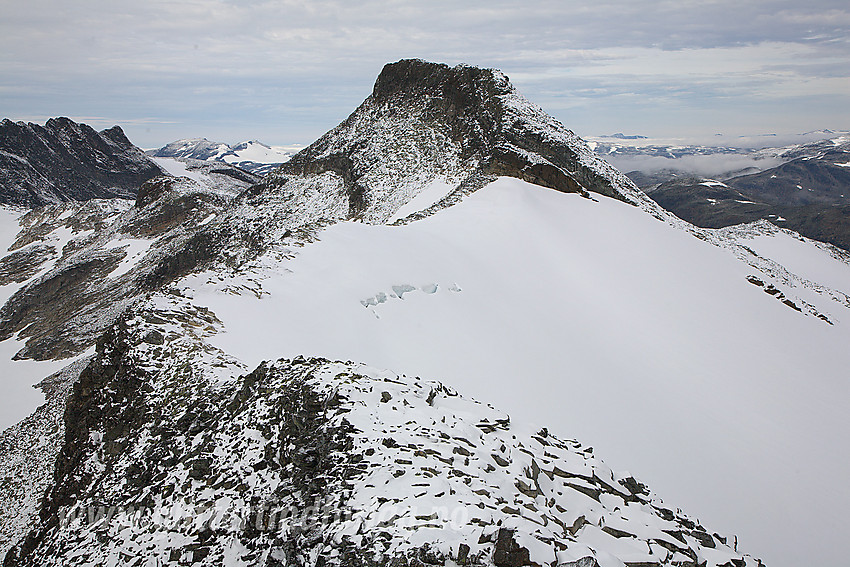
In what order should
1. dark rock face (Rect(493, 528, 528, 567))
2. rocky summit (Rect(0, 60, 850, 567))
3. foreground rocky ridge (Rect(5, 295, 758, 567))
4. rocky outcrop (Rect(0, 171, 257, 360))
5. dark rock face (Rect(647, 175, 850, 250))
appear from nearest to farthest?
1. dark rock face (Rect(493, 528, 528, 567))
2. foreground rocky ridge (Rect(5, 295, 758, 567))
3. rocky summit (Rect(0, 60, 850, 567))
4. rocky outcrop (Rect(0, 171, 257, 360))
5. dark rock face (Rect(647, 175, 850, 250))

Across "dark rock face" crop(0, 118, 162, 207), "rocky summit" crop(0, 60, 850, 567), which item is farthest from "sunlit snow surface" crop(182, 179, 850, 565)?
"dark rock face" crop(0, 118, 162, 207)

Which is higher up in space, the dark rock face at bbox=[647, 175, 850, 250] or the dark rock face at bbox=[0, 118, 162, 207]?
the dark rock face at bbox=[0, 118, 162, 207]

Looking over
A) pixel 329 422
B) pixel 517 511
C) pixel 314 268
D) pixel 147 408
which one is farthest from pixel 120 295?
pixel 517 511

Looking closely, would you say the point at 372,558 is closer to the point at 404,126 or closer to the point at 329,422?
the point at 329,422

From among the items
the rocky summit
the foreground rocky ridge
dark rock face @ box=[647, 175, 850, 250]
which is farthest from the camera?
dark rock face @ box=[647, 175, 850, 250]

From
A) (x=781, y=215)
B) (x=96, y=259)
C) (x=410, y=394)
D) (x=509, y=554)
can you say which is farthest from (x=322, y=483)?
(x=781, y=215)

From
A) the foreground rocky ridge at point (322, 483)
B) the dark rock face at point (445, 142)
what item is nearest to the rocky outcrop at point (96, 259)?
the dark rock face at point (445, 142)

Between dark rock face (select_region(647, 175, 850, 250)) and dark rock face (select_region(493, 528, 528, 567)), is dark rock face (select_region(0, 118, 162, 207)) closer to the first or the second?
dark rock face (select_region(493, 528, 528, 567))

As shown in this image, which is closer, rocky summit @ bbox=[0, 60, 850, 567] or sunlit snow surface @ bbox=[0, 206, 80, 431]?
rocky summit @ bbox=[0, 60, 850, 567]
